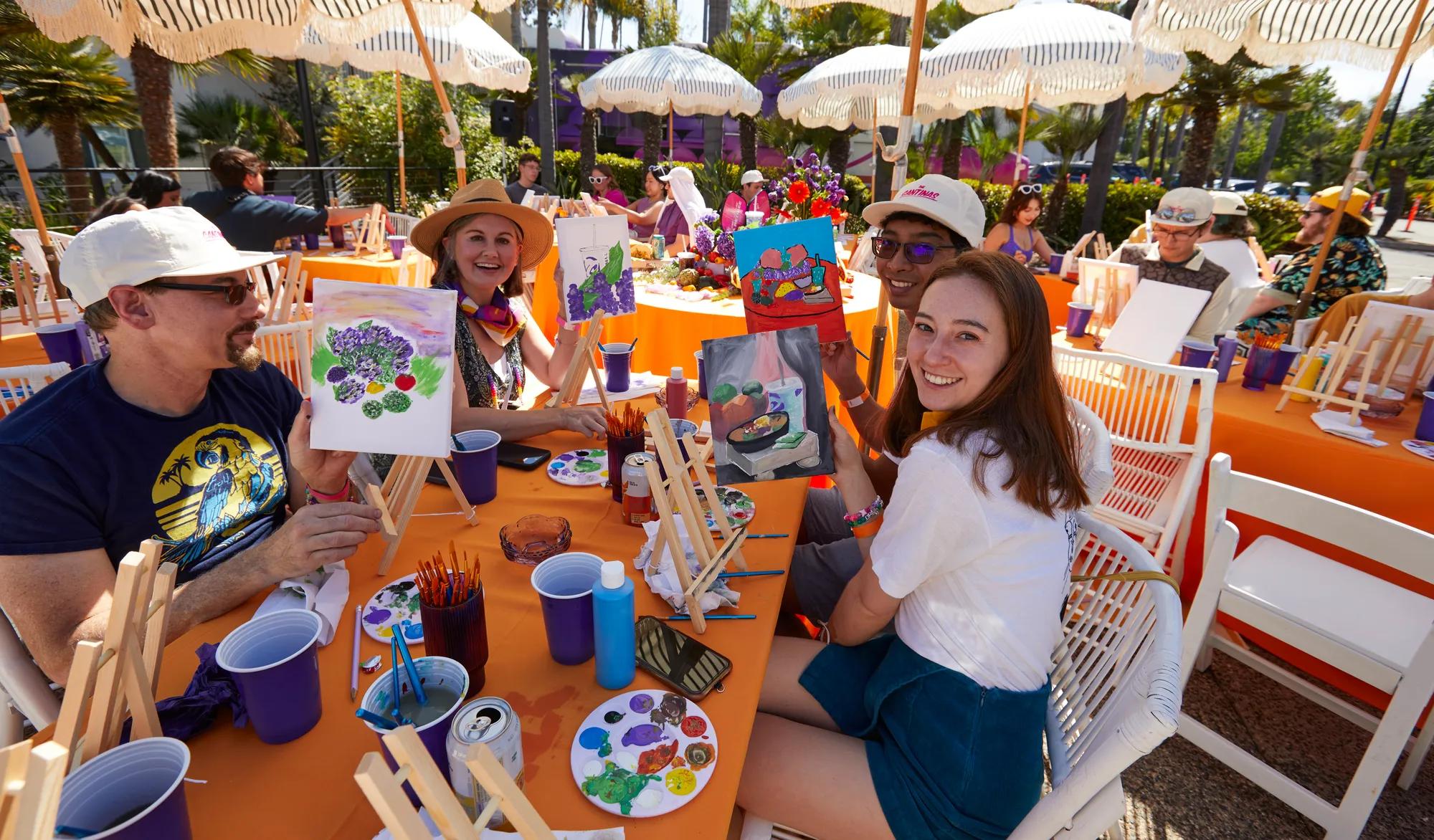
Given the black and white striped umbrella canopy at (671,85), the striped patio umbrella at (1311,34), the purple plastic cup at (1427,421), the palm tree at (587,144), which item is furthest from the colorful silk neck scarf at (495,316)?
the palm tree at (587,144)

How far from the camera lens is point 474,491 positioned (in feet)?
6.23

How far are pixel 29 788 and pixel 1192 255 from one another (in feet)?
16.7

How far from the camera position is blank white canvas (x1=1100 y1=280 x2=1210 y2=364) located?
10.2 feet

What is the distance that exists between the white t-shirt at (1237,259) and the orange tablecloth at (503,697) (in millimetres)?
4552

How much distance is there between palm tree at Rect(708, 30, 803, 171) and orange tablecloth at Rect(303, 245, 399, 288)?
11.9m

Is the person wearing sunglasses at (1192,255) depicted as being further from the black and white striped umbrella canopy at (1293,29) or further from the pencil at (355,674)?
the pencil at (355,674)

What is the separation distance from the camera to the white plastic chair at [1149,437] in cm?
271

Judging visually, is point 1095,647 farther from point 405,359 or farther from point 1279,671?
point 405,359

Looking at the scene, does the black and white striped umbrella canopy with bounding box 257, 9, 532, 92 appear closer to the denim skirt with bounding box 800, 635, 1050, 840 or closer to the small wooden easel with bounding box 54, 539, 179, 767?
the small wooden easel with bounding box 54, 539, 179, 767

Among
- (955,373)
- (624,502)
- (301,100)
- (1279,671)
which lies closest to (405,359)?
(624,502)

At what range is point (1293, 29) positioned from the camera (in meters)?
4.00

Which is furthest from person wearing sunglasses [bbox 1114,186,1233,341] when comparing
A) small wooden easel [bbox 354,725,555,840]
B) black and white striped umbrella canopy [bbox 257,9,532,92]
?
black and white striped umbrella canopy [bbox 257,9,532,92]

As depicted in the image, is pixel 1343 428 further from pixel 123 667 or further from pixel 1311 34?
pixel 123 667

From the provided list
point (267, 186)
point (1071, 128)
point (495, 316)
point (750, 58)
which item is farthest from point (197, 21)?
point (1071, 128)
